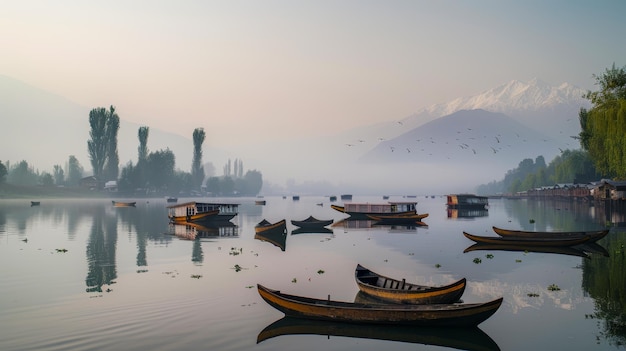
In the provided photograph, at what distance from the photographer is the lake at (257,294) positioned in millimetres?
21672

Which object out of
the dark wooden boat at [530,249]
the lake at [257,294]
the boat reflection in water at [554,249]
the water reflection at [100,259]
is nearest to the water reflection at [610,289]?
the lake at [257,294]

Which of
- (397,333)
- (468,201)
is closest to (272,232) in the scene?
(397,333)

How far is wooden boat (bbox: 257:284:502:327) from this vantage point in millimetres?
21641

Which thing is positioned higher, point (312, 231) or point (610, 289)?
point (312, 231)

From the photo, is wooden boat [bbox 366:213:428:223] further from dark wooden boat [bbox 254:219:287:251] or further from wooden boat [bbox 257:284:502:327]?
wooden boat [bbox 257:284:502:327]

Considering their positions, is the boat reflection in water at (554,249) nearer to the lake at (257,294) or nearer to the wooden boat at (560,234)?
the lake at (257,294)

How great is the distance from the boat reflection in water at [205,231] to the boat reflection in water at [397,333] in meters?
42.0

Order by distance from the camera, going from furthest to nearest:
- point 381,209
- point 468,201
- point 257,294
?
1. point 468,201
2. point 381,209
3. point 257,294

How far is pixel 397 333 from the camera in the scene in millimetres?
22094

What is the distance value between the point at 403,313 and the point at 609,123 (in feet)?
210

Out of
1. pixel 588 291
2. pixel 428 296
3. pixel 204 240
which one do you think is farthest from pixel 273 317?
pixel 204 240


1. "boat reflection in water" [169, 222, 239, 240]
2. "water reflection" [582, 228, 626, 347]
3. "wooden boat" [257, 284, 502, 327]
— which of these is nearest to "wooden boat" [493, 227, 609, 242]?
"water reflection" [582, 228, 626, 347]

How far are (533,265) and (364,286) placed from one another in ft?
67.5

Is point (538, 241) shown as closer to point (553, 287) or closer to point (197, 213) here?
point (553, 287)
